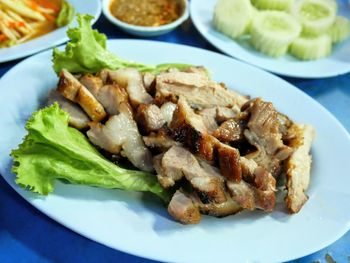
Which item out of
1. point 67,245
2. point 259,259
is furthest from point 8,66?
Result: point 259,259

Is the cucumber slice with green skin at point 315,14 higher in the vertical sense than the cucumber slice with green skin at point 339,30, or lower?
higher

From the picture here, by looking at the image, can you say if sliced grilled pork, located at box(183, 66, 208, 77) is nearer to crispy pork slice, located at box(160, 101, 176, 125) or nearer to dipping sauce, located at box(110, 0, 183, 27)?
crispy pork slice, located at box(160, 101, 176, 125)

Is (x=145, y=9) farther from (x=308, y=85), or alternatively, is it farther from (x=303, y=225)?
(x=303, y=225)

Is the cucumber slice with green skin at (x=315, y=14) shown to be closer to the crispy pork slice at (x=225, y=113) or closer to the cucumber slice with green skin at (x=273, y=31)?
the cucumber slice with green skin at (x=273, y=31)

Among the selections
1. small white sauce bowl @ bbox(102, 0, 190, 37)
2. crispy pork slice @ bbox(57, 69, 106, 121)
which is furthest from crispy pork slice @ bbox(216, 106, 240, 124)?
small white sauce bowl @ bbox(102, 0, 190, 37)

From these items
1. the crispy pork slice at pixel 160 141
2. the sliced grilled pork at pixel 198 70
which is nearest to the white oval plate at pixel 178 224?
the crispy pork slice at pixel 160 141

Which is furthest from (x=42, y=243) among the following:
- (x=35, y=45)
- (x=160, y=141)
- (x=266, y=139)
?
(x=35, y=45)
